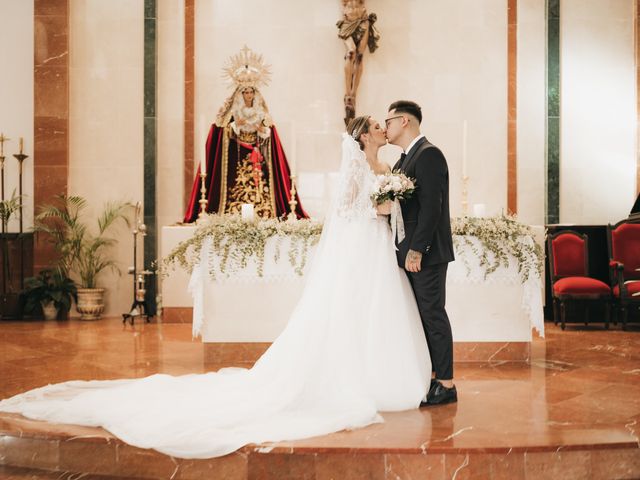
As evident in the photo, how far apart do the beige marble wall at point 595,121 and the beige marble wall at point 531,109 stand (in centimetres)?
30

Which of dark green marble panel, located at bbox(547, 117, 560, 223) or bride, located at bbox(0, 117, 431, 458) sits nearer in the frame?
bride, located at bbox(0, 117, 431, 458)

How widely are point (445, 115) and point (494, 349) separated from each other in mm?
4682

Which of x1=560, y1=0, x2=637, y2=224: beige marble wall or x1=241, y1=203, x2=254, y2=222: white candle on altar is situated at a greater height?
x1=560, y1=0, x2=637, y2=224: beige marble wall

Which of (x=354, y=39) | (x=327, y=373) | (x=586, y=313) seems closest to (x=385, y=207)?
(x=327, y=373)

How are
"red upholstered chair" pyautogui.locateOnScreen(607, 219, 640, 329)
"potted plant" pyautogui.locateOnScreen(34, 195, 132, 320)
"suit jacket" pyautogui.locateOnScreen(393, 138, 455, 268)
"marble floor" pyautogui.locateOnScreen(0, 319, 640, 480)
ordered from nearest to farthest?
"marble floor" pyautogui.locateOnScreen(0, 319, 640, 480) → "suit jacket" pyautogui.locateOnScreen(393, 138, 455, 268) → "red upholstered chair" pyautogui.locateOnScreen(607, 219, 640, 329) → "potted plant" pyautogui.locateOnScreen(34, 195, 132, 320)

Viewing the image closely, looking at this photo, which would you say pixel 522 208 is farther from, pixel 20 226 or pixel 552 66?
pixel 20 226

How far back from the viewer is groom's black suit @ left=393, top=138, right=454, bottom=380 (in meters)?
3.86

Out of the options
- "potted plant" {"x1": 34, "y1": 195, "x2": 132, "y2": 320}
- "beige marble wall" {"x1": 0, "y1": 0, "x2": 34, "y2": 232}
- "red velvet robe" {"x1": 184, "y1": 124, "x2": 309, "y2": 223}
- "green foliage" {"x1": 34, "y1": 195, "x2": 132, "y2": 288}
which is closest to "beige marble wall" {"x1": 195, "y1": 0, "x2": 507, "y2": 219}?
"red velvet robe" {"x1": 184, "y1": 124, "x2": 309, "y2": 223}

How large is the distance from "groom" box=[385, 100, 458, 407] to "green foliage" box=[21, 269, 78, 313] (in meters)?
6.09

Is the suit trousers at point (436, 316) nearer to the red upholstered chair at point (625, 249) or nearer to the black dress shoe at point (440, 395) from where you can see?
the black dress shoe at point (440, 395)

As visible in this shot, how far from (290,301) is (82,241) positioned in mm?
4763

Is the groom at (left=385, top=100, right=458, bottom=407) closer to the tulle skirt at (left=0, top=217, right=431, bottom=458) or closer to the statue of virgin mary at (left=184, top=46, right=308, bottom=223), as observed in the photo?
the tulle skirt at (left=0, top=217, right=431, bottom=458)

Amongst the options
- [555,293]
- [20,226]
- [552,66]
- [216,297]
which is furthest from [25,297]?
[552,66]

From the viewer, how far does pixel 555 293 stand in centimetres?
787
